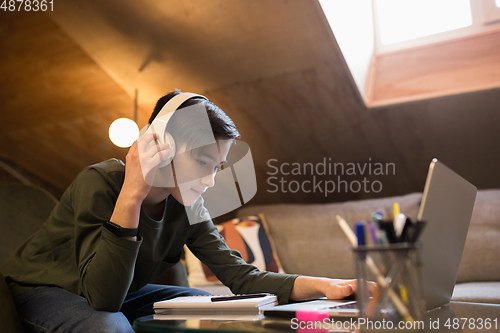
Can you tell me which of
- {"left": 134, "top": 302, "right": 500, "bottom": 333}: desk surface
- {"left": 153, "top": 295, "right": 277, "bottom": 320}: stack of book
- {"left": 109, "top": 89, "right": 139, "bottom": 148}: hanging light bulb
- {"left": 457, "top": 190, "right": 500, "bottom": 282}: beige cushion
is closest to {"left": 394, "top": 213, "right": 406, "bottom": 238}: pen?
{"left": 134, "top": 302, "right": 500, "bottom": 333}: desk surface

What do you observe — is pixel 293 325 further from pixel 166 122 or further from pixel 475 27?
pixel 475 27

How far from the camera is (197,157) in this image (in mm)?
991

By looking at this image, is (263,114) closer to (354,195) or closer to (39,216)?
(354,195)

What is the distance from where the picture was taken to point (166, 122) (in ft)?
3.04

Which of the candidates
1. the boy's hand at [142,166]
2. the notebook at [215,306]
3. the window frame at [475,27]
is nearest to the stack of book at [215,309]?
the notebook at [215,306]

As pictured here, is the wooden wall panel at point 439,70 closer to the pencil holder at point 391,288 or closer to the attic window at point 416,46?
the attic window at point 416,46

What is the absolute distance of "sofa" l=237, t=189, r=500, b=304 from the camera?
1845mm

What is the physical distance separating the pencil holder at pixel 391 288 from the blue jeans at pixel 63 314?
0.49m

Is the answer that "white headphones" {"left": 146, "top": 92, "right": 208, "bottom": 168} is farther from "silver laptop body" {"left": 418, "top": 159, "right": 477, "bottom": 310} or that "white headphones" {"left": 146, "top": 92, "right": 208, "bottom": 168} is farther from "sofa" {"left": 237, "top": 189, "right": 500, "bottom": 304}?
"sofa" {"left": 237, "top": 189, "right": 500, "bottom": 304}

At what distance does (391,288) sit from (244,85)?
1.76m

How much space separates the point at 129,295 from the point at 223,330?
659mm

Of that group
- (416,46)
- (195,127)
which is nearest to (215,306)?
(195,127)

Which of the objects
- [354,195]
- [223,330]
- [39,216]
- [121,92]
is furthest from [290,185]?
[223,330]

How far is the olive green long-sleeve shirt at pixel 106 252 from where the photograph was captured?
77 cm
